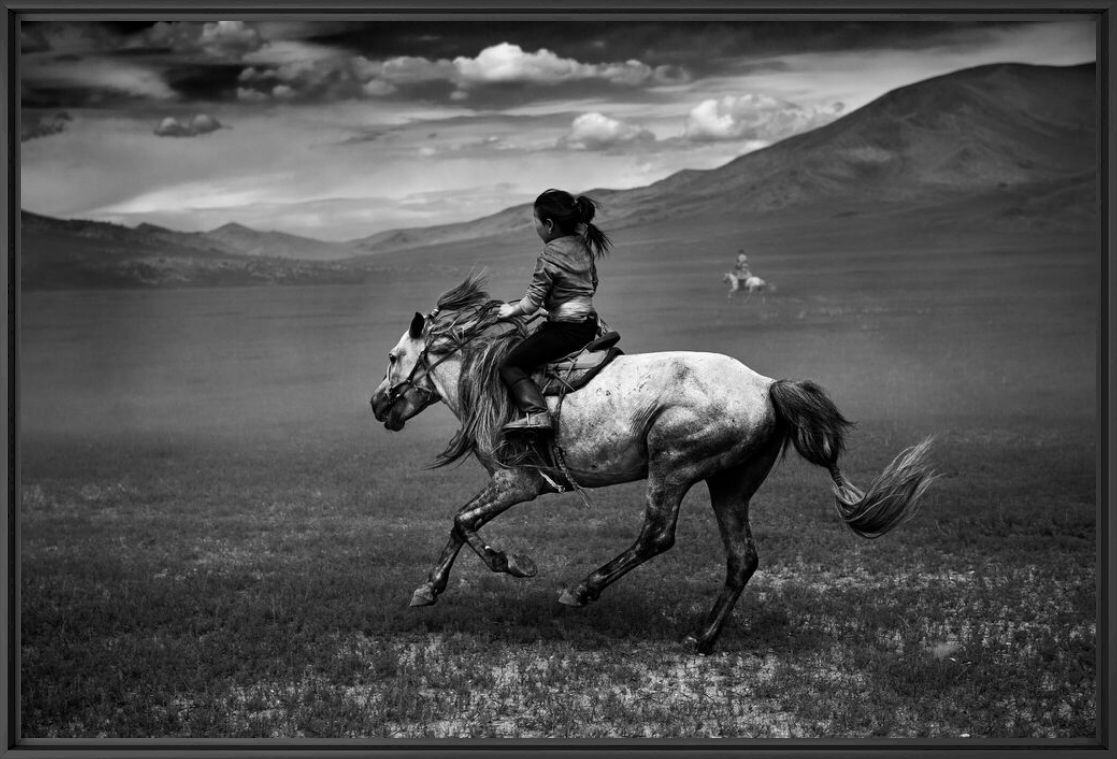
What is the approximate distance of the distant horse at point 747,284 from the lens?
45.2ft

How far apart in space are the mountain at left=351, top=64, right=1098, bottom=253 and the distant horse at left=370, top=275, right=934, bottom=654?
14.9 feet

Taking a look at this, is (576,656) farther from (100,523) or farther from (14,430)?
(100,523)

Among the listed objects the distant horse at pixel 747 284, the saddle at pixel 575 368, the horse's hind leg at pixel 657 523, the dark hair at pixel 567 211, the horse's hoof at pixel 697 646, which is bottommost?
the horse's hoof at pixel 697 646

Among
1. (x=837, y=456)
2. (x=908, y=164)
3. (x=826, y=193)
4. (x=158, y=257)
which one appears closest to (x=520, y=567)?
(x=837, y=456)

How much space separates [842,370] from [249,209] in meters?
6.66

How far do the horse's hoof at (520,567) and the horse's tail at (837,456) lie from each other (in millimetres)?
1588

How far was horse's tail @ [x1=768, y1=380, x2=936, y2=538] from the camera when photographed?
5.69 metres

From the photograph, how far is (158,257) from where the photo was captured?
38.8 ft

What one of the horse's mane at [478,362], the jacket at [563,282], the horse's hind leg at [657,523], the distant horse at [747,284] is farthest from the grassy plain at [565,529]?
the jacket at [563,282]

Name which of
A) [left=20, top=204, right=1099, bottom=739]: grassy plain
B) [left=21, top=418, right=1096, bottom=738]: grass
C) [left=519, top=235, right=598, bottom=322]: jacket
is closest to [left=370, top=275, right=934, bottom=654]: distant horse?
[left=519, top=235, right=598, bottom=322]: jacket

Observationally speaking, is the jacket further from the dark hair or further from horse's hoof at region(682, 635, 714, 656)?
horse's hoof at region(682, 635, 714, 656)

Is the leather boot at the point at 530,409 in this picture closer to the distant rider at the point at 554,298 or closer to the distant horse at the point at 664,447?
the distant rider at the point at 554,298

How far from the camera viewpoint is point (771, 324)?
13.4 metres

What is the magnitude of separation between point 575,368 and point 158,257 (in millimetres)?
7484
